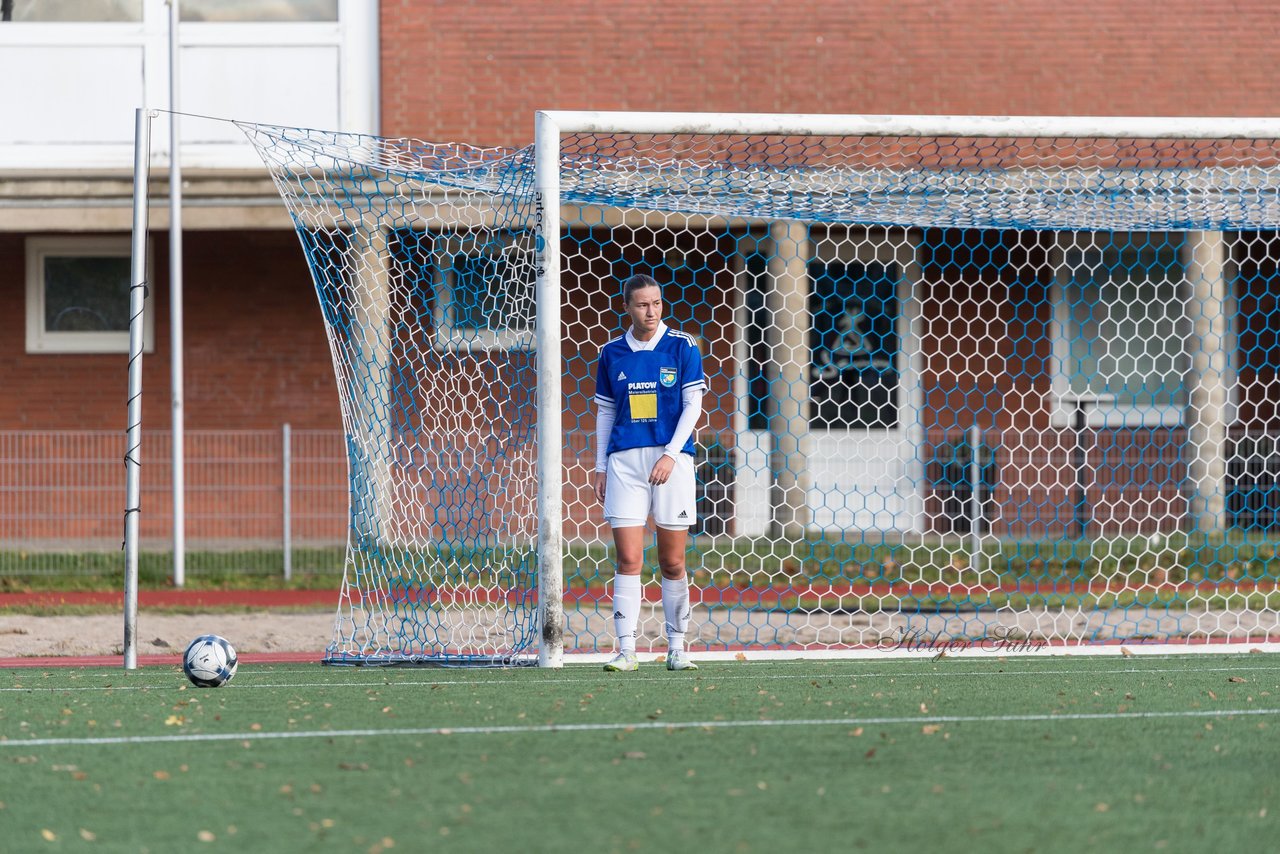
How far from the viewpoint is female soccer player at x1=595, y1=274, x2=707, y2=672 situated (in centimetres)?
687

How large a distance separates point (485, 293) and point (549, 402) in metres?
1.10

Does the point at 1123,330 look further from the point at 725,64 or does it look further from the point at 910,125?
the point at 910,125

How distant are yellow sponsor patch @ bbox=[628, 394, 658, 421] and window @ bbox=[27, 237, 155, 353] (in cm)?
1011

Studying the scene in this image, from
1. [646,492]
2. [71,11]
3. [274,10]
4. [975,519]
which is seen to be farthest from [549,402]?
[71,11]

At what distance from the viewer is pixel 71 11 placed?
48.4ft

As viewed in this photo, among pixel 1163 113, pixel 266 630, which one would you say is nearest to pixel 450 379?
pixel 266 630

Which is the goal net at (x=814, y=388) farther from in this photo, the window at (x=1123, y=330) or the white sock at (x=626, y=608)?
the white sock at (x=626, y=608)

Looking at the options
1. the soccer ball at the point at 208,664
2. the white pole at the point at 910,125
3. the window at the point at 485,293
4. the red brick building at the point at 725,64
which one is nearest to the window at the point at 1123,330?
the red brick building at the point at 725,64

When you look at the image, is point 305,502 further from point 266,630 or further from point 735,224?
point 735,224

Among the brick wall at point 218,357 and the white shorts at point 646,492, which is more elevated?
the brick wall at point 218,357

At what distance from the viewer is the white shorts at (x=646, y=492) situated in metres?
6.88

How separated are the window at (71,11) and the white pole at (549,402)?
899cm

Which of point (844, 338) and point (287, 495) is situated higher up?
point (844, 338)

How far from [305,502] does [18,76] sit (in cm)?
545
